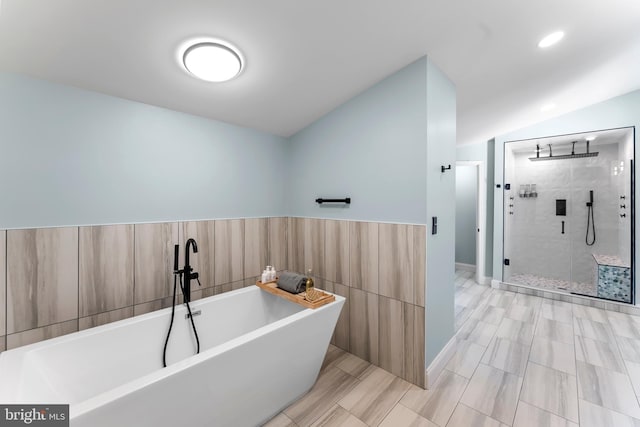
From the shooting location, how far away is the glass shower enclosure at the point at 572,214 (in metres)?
3.11

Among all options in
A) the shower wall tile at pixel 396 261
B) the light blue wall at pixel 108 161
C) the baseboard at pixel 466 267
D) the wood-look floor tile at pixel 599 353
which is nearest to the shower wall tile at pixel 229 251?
the light blue wall at pixel 108 161

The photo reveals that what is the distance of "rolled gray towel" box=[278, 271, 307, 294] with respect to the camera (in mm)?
1960

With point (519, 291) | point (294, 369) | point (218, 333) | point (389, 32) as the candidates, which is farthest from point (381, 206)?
point (519, 291)

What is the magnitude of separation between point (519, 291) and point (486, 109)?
2806 millimetres

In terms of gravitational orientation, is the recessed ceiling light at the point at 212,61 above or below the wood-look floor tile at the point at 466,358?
above

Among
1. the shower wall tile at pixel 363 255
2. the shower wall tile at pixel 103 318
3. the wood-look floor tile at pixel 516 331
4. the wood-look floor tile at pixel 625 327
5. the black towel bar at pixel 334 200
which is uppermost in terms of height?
the black towel bar at pixel 334 200

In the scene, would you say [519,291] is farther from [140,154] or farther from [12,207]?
[12,207]

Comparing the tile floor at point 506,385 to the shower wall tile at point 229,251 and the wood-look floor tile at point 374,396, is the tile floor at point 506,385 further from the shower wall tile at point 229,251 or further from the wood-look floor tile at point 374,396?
the shower wall tile at point 229,251

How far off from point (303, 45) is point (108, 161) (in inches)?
61.3

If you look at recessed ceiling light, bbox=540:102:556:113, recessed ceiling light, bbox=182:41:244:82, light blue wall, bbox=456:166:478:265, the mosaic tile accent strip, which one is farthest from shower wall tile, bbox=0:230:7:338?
light blue wall, bbox=456:166:478:265

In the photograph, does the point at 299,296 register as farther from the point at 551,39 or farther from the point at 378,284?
the point at 551,39

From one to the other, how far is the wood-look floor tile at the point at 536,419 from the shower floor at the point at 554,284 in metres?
2.72

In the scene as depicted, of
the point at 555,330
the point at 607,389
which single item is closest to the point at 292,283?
the point at 607,389

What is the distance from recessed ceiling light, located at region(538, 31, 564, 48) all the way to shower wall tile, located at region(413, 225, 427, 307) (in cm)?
159
